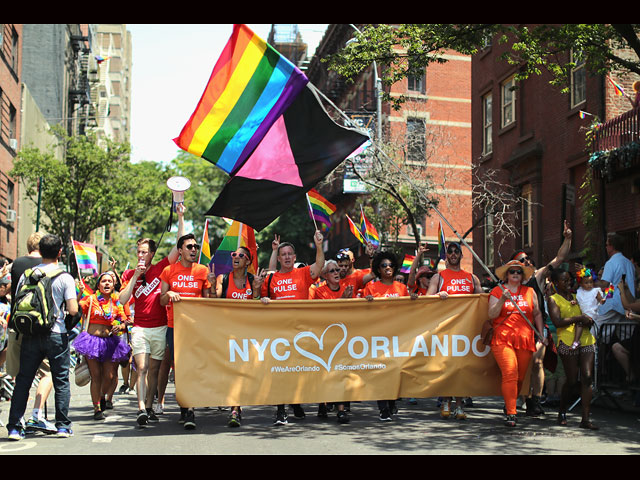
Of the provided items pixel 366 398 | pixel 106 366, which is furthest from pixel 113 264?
pixel 366 398

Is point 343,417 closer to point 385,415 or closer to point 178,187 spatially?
point 385,415

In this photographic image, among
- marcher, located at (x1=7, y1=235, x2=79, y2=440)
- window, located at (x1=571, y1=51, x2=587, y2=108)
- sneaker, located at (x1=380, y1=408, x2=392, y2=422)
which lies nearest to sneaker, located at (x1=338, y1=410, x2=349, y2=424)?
sneaker, located at (x1=380, y1=408, x2=392, y2=422)

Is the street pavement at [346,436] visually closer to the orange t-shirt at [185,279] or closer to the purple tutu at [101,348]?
the purple tutu at [101,348]

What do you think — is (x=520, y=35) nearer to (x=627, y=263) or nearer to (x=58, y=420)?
(x=627, y=263)

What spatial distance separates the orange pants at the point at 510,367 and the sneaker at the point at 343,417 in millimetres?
1772

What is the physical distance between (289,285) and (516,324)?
261 centimetres

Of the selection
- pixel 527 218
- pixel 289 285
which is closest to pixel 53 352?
pixel 289 285

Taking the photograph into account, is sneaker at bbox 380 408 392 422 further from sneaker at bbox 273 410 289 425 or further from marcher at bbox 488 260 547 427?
marcher at bbox 488 260 547 427

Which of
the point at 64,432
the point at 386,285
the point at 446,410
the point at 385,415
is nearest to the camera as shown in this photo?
the point at 64,432

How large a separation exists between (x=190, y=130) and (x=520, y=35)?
20.1 ft

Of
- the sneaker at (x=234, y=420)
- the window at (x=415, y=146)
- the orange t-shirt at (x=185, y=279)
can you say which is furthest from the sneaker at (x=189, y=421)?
the window at (x=415, y=146)

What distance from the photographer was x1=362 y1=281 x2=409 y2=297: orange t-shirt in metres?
9.84

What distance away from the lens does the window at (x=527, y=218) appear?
78.8ft

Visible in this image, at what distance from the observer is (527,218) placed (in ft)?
79.9
